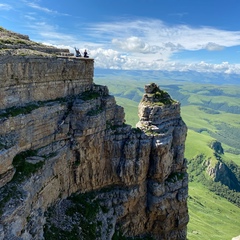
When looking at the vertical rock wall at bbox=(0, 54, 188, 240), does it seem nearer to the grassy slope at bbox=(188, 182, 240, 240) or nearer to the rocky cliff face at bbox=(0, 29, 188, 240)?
the rocky cliff face at bbox=(0, 29, 188, 240)

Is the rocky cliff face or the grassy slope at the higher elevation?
the rocky cliff face

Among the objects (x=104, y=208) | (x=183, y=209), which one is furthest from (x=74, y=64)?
(x=183, y=209)

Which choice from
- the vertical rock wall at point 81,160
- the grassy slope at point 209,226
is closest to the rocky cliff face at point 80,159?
the vertical rock wall at point 81,160

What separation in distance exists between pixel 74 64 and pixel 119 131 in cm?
1566

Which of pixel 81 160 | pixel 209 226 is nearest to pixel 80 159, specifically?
pixel 81 160

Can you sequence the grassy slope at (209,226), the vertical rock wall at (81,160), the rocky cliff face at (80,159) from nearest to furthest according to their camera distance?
the vertical rock wall at (81,160), the rocky cliff face at (80,159), the grassy slope at (209,226)

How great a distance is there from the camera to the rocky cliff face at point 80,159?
117 feet

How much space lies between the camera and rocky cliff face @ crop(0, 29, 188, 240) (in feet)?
117

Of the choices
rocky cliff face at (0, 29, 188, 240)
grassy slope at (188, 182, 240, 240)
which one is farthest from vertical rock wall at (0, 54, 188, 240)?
grassy slope at (188, 182, 240, 240)

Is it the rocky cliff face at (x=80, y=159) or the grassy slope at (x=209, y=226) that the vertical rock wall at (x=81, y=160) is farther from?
the grassy slope at (x=209, y=226)

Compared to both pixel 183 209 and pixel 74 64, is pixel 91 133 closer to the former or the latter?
pixel 74 64

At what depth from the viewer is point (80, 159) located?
49.4m

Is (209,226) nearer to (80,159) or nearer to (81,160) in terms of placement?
(81,160)

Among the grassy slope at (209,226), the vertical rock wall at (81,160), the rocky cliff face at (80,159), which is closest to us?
the vertical rock wall at (81,160)
